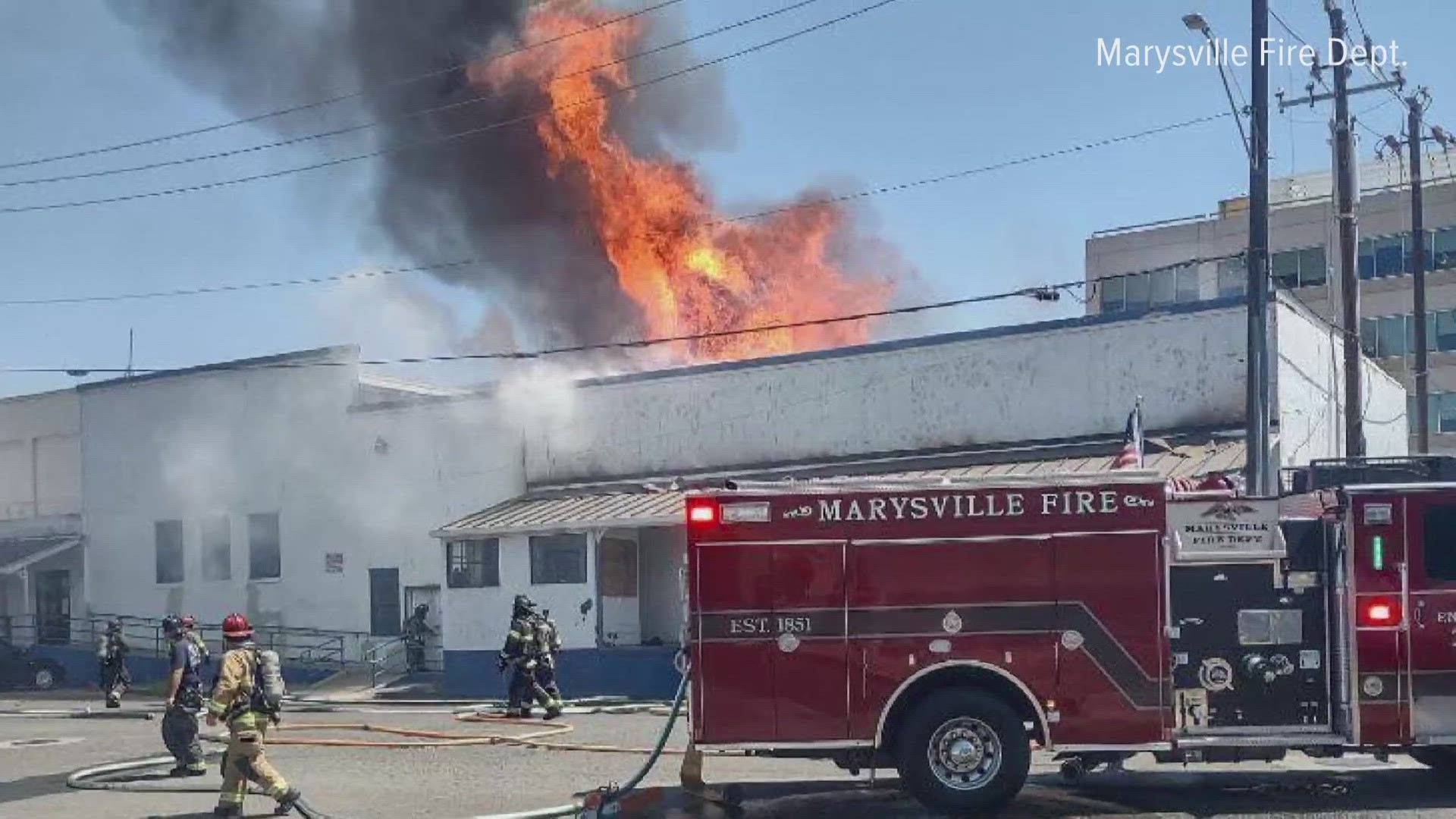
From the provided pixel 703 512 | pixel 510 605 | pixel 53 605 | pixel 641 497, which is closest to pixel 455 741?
pixel 703 512

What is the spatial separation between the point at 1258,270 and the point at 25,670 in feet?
86.9

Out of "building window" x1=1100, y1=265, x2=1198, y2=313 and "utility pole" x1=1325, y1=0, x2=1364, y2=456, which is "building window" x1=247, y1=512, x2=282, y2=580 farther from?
"building window" x1=1100, y1=265, x2=1198, y2=313

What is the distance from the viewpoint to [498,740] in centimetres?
1736

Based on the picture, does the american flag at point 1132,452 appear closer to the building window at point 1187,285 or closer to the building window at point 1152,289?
the building window at point 1152,289

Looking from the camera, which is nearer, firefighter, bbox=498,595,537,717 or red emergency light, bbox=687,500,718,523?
red emergency light, bbox=687,500,718,523

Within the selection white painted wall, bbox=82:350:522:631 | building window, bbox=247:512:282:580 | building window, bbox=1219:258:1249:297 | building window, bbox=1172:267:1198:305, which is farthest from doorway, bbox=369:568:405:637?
building window, bbox=1219:258:1249:297

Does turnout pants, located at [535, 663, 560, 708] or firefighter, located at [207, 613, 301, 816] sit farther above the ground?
firefighter, located at [207, 613, 301, 816]

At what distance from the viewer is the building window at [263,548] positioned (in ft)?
111

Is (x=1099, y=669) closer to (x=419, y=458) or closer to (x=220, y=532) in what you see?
(x=419, y=458)

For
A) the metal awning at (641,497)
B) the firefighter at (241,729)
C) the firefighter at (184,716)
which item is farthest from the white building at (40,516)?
the firefighter at (241,729)

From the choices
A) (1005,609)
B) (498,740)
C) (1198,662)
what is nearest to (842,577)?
(1005,609)

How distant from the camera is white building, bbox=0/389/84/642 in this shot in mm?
37594

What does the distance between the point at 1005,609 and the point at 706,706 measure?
235 cm

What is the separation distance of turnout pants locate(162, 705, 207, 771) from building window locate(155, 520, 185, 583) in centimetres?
2133
